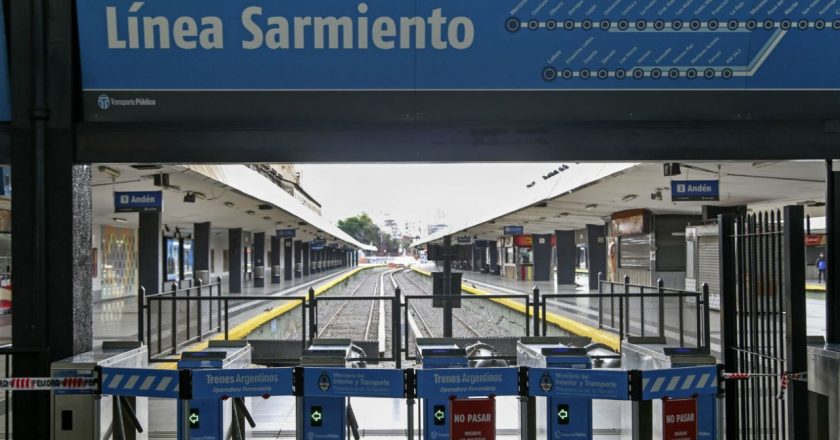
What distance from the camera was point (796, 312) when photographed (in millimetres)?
4367

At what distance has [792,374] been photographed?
14.5ft

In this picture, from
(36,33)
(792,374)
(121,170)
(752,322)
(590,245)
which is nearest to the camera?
(792,374)

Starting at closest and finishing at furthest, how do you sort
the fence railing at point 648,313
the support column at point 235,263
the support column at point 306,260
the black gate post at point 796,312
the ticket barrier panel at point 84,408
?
the black gate post at point 796,312, the ticket barrier panel at point 84,408, the fence railing at point 648,313, the support column at point 235,263, the support column at point 306,260

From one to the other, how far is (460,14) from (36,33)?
3.23m

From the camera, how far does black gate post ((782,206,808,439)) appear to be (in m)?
4.34

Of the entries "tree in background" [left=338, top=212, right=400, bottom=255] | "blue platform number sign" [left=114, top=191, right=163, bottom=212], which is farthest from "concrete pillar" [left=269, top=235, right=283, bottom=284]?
"tree in background" [left=338, top=212, right=400, bottom=255]

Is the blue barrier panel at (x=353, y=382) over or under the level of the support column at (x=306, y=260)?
over

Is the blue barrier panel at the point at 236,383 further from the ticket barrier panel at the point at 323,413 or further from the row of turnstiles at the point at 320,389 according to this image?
the ticket barrier panel at the point at 323,413

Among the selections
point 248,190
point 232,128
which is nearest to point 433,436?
point 232,128

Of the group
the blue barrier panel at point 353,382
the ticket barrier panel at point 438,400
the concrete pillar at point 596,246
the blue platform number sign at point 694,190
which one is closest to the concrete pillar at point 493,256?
the concrete pillar at point 596,246

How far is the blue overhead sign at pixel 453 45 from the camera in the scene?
15.9ft

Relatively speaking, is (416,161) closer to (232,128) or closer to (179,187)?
(232,128)

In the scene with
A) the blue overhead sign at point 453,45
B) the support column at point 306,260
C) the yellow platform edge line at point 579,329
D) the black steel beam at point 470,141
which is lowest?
the support column at point 306,260

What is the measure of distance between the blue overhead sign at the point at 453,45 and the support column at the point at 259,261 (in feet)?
120
